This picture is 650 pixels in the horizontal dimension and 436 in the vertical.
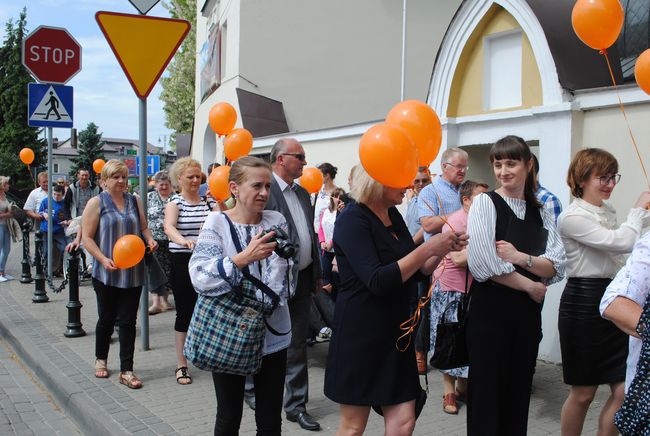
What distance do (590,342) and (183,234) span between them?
3.61 m

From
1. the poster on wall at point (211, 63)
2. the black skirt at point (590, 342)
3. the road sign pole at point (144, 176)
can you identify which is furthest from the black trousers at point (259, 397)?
the poster on wall at point (211, 63)

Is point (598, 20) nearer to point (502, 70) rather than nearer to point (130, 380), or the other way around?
point (502, 70)

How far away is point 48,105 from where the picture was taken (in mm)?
10094

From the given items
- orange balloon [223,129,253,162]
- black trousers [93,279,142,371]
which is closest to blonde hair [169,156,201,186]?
orange balloon [223,129,253,162]

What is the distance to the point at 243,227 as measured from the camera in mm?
3432

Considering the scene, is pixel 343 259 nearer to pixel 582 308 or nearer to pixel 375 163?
pixel 375 163

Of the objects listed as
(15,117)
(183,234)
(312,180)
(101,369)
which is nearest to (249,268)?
(183,234)

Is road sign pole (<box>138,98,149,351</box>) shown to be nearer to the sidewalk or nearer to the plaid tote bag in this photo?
the sidewalk

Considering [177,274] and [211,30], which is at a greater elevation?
[211,30]

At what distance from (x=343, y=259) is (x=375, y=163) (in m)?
0.56

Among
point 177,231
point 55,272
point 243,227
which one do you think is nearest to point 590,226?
point 243,227

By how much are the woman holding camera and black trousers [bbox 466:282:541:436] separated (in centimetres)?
110

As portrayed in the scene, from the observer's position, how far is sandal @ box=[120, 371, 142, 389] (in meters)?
5.59

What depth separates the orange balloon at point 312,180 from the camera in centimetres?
809
